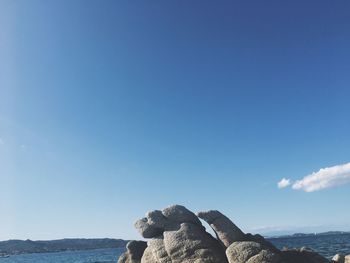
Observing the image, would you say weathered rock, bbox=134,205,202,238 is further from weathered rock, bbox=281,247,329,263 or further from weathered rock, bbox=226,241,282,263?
weathered rock, bbox=281,247,329,263

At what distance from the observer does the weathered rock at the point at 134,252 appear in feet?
137

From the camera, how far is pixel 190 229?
37.4 m

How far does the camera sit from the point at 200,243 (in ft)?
116

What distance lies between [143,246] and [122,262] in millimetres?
2441

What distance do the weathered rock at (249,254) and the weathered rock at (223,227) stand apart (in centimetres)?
285

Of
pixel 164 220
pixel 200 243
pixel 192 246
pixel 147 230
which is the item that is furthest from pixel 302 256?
pixel 147 230

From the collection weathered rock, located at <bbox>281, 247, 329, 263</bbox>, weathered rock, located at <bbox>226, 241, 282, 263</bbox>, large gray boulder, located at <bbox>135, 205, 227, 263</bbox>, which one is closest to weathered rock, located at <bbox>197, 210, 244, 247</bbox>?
large gray boulder, located at <bbox>135, 205, 227, 263</bbox>

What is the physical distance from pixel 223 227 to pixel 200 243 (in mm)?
2784

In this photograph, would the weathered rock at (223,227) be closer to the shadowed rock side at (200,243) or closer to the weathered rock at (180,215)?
the shadowed rock side at (200,243)

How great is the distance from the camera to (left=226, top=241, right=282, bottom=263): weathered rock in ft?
103

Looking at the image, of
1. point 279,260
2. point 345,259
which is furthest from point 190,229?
point 345,259

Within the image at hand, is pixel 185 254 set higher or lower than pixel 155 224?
lower

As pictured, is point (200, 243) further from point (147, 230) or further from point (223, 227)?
point (147, 230)

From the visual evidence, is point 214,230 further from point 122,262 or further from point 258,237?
point 122,262
